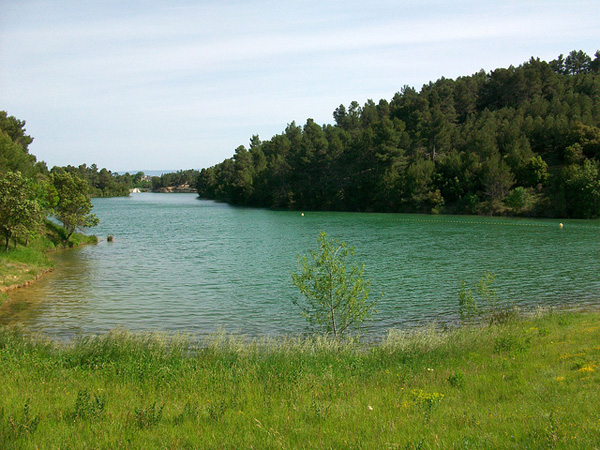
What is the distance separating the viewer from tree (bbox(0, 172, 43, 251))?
3030 cm

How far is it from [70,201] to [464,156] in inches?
2939

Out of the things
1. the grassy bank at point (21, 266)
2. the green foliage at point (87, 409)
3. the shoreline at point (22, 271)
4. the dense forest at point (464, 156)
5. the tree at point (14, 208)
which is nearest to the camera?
the green foliage at point (87, 409)

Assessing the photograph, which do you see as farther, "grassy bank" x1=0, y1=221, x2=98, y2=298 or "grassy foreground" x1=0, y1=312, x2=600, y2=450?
"grassy bank" x1=0, y1=221, x2=98, y2=298

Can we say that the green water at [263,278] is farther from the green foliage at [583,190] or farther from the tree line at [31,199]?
the green foliage at [583,190]

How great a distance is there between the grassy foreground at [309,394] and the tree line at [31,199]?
1992 centimetres

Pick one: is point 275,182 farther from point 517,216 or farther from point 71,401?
point 71,401

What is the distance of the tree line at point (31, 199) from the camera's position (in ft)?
100

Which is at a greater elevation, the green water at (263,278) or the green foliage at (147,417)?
the green foliage at (147,417)

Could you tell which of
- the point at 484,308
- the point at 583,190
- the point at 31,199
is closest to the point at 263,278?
the point at 484,308

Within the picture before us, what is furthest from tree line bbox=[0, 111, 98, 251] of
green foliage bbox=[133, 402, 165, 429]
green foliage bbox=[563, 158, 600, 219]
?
green foliage bbox=[563, 158, 600, 219]

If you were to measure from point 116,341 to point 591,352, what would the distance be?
458 inches

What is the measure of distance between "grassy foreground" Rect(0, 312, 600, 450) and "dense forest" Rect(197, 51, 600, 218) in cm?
7530

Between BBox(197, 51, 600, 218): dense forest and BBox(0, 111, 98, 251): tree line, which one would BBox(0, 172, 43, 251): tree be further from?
BBox(197, 51, 600, 218): dense forest

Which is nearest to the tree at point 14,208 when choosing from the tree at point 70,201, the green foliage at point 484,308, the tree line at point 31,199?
the tree line at point 31,199
